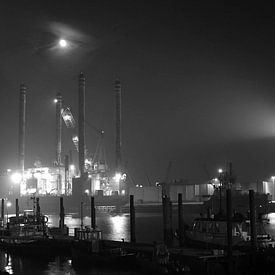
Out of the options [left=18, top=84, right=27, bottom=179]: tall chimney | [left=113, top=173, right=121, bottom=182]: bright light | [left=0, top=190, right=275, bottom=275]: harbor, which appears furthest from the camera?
[left=113, top=173, right=121, bottom=182]: bright light

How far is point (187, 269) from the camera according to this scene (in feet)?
84.1

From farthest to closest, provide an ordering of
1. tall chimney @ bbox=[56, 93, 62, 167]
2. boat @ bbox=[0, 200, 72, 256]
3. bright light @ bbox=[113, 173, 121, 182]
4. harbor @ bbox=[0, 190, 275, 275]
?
tall chimney @ bbox=[56, 93, 62, 167] < bright light @ bbox=[113, 173, 121, 182] < boat @ bbox=[0, 200, 72, 256] < harbor @ bbox=[0, 190, 275, 275]

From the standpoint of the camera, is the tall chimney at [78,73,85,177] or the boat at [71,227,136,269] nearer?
the boat at [71,227,136,269]

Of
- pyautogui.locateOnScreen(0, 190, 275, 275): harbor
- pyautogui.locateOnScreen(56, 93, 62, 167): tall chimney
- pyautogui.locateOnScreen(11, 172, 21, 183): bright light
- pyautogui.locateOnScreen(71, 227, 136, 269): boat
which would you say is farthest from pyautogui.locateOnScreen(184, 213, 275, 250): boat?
pyautogui.locateOnScreen(56, 93, 62, 167): tall chimney

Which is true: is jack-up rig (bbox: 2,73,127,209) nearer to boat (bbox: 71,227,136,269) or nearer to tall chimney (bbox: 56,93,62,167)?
tall chimney (bbox: 56,93,62,167)

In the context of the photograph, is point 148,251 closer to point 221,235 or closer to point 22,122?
point 221,235

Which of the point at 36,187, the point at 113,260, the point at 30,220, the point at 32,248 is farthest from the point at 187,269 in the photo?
the point at 36,187

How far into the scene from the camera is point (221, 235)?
3281 centimetres

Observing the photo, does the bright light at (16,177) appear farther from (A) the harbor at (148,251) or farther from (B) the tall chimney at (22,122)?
(A) the harbor at (148,251)

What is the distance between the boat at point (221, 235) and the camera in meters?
31.2

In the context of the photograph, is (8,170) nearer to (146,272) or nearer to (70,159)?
(70,159)

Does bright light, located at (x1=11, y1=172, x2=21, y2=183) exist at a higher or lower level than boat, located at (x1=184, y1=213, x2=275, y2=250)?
higher

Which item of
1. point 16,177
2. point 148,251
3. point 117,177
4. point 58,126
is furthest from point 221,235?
point 58,126

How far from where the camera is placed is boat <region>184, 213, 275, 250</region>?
102ft
